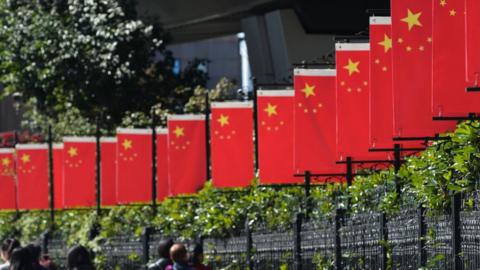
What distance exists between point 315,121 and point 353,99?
5.55 ft

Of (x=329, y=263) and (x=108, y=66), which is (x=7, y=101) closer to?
(x=108, y=66)

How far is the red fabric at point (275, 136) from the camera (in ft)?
70.0

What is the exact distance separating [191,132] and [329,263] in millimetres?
8418

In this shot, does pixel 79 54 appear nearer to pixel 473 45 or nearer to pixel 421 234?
pixel 421 234

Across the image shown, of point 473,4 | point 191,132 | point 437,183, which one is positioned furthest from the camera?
point 191,132

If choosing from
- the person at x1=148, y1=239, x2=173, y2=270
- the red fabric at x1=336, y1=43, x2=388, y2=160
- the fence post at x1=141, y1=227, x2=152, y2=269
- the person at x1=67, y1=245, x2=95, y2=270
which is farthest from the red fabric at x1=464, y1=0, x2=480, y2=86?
the fence post at x1=141, y1=227, x2=152, y2=269

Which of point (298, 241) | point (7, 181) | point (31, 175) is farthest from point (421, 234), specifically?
point (7, 181)

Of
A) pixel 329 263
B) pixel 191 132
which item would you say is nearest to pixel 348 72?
A: pixel 329 263

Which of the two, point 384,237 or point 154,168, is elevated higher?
point 154,168

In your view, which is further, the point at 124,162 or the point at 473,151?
the point at 124,162

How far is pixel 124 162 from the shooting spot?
27891mm

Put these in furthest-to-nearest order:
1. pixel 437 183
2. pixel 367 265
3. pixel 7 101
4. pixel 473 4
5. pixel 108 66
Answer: pixel 7 101 < pixel 108 66 < pixel 367 265 < pixel 437 183 < pixel 473 4

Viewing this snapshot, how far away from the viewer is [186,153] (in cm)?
2645

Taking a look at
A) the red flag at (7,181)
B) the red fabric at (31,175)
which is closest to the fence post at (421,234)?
the red fabric at (31,175)
